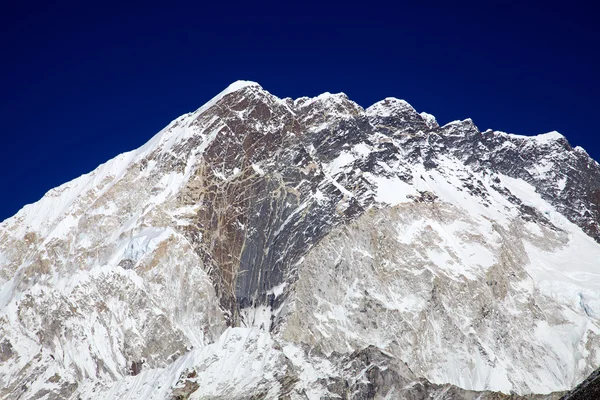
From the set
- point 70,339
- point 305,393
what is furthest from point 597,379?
point 70,339

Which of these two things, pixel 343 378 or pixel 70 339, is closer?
pixel 343 378

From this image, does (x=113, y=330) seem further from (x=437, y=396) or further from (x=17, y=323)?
(x=437, y=396)

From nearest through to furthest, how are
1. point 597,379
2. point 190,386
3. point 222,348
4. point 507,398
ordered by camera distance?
point 597,379, point 507,398, point 190,386, point 222,348

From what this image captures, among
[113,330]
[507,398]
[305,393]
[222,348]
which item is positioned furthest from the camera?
[113,330]

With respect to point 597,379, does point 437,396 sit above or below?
below

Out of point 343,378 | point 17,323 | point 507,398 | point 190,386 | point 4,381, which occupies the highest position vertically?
point 17,323

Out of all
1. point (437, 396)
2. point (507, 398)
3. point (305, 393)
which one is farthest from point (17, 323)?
point (507, 398)

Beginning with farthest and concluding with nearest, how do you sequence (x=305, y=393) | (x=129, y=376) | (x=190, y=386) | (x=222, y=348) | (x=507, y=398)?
(x=129, y=376) < (x=222, y=348) < (x=190, y=386) < (x=305, y=393) < (x=507, y=398)

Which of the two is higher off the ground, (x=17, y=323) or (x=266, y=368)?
(x=17, y=323)

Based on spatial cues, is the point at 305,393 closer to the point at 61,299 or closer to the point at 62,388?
the point at 62,388
